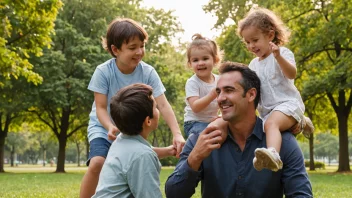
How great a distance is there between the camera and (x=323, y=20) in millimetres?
23891

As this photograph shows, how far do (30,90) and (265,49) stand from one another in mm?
22888

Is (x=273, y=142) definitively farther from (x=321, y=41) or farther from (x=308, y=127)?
(x=321, y=41)

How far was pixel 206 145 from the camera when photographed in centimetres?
336

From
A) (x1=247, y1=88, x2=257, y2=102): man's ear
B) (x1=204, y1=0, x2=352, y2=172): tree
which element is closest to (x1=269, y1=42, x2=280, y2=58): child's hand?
(x1=247, y1=88, x2=257, y2=102): man's ear

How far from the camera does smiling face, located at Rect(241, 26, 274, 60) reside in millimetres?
4797

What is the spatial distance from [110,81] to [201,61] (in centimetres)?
106

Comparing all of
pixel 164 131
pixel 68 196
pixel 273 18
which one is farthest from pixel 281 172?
pixel 164 131

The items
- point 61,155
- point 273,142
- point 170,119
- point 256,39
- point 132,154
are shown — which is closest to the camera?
point 132,154

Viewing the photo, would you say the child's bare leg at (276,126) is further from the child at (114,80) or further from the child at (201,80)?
the child at (201,80)

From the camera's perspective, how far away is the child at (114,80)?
16.1 feet

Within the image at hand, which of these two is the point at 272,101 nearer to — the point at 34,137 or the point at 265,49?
the point at 265,49

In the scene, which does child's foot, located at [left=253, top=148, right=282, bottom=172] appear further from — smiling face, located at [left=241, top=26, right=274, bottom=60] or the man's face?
smiling face, located at [left=241, top=26, right=274, bottom=60]

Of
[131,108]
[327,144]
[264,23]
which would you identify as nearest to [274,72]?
[264,23]

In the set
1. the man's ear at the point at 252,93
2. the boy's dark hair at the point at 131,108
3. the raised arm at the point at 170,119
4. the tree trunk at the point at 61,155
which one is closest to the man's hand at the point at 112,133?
the raised arm at the point at 170,119
